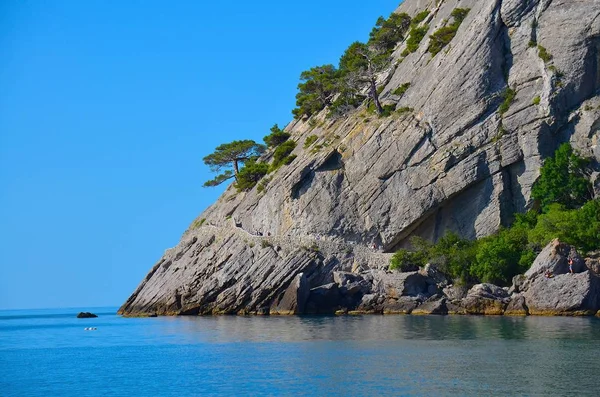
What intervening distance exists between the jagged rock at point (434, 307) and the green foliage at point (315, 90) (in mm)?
33804

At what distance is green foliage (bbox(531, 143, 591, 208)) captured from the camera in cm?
6412

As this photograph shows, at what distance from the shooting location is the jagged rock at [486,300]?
5747cm

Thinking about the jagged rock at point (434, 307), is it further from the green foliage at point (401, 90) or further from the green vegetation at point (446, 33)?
the green vegetation at point (446, 33)

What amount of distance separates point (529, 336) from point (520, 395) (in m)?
16.0

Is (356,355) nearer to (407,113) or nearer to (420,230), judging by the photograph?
(420,230)

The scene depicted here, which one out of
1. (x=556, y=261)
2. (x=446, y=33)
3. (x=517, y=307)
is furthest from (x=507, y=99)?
(x=517, y=307)

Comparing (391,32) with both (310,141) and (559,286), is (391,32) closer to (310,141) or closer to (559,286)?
(310,141)

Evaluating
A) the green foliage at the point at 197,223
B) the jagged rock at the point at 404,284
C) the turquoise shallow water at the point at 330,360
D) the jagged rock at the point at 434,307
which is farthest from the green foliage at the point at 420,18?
the turquoise shallow water at the point at 330,360

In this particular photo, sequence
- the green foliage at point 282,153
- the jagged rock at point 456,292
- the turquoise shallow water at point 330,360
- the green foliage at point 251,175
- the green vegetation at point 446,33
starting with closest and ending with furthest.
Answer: the turquoise shallow water at point 330,360 < the jagged rock at point 456,292 < the green vegetation at point 446,33 < the green foliage at point 282,153 < the green foliage at point 251,175

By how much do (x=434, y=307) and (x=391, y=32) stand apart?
4608cm

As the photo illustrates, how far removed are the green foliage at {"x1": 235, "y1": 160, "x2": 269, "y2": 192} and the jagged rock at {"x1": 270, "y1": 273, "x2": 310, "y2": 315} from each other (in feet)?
66.7

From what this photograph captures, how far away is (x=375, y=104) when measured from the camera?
257ft

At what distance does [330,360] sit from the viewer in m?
36.7

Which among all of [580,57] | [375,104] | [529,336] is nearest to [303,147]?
[375,104]
